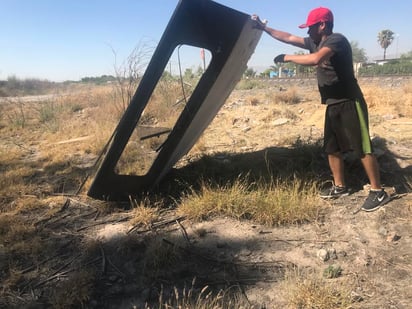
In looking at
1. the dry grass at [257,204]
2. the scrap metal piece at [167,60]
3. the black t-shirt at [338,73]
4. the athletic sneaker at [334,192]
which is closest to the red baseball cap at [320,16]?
the black t-shirt at [338,73]

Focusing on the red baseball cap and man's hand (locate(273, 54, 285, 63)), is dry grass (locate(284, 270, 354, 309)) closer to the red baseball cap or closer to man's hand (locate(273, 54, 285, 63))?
man's hand (locate(273, 54, 285, 63))

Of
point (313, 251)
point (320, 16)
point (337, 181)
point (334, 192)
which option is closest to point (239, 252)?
point (313, 251)

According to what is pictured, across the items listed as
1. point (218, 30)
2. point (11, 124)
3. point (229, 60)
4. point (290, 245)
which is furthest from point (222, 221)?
point (11, 124)

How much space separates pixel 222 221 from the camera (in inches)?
152

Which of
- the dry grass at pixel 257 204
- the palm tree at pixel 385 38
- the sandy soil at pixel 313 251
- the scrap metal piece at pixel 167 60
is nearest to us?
the sandy soil at pixel 313 251

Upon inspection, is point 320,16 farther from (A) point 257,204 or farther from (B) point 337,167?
(A) point 257,204

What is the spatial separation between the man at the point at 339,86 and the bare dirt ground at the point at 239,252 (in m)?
0.45

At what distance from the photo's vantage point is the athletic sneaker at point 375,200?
3.86 meters

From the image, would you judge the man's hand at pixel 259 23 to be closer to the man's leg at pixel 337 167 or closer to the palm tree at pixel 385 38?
the man's leg at pixel 337 167

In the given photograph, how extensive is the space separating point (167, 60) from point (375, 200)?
2502 mm

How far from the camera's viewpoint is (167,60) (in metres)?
3.54

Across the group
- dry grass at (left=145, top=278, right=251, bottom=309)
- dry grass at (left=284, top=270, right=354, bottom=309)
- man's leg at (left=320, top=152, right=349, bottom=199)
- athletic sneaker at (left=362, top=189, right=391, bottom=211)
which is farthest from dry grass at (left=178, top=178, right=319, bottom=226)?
dry grass at (left=145, top=278, right=251, bottom=309)

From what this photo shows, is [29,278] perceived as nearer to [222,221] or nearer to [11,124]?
[222,221]

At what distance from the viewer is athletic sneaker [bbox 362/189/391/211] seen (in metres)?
3.86
